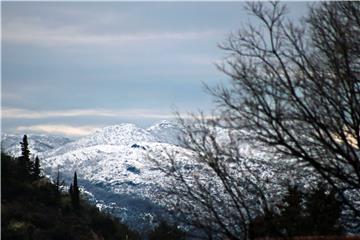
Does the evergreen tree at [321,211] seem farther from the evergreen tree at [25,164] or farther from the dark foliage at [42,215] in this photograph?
the evergreen tree at [25,164]

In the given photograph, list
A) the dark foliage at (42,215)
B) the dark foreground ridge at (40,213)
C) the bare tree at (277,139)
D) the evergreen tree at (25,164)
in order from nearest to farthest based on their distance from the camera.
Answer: the bare tree at (277,139) → the dark foliage at (42,215) → the dark foreground ridge at (40,213) → the evergreen tree at (25,164)

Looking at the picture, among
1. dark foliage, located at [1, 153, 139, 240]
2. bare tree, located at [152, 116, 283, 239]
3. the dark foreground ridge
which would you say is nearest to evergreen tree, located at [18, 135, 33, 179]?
the dark foreground ridge

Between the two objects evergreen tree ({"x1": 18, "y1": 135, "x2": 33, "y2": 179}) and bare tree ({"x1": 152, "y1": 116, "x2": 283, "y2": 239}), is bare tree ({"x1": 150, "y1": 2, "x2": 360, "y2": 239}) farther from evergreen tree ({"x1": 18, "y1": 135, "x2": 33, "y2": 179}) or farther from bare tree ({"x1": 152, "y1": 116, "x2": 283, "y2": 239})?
evergreen tree ({"x1": 18, "y1": 135, "x2": 33, "y2": 179})

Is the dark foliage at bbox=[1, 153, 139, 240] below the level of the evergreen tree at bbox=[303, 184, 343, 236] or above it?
above

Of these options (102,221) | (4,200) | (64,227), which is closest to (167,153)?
(64,227)

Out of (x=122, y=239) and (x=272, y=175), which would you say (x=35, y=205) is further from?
(x=272, y=175)

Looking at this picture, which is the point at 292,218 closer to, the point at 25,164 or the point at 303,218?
the point at 303,218

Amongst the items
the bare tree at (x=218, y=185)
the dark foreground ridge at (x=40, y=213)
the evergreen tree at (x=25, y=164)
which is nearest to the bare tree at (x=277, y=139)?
the bare tree at (x=218, y=185)

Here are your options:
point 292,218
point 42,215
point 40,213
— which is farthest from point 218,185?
point 40,213

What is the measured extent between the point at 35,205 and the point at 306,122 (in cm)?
6994

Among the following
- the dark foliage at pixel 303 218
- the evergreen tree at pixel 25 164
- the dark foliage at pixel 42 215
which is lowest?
the dark foliage at pixel 303 218

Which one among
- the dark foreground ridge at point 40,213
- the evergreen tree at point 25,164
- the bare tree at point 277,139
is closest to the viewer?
the bare tree at point 277,139

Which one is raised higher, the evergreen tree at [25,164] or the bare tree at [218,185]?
the evergreen tree at [25,164]

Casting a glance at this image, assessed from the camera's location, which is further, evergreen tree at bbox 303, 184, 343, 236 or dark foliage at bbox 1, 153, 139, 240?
dark foliage at bbox 1, 153, 139, 240
